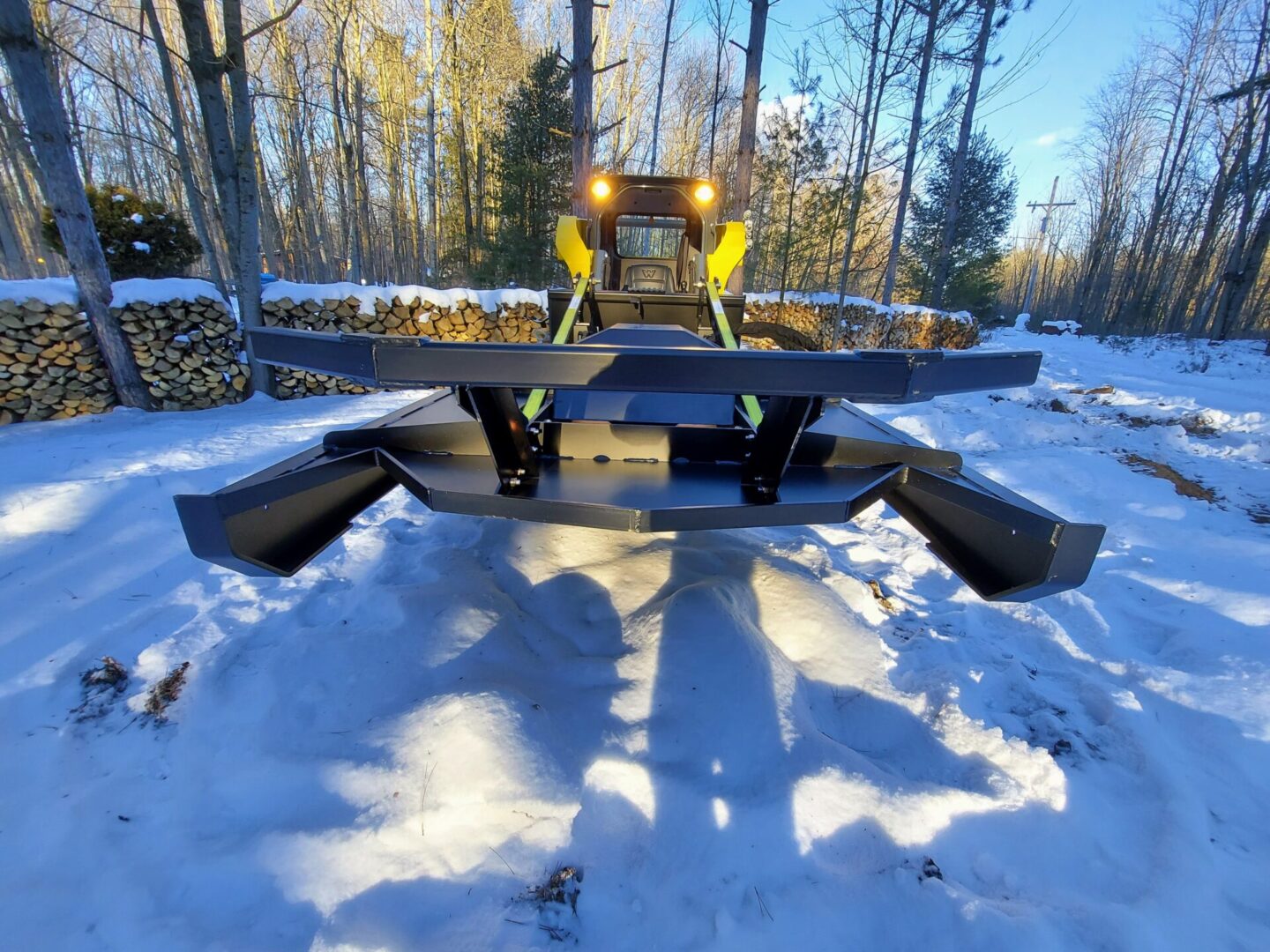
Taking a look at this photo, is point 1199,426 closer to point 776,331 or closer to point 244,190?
point 776,331

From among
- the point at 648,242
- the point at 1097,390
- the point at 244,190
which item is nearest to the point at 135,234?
the point at 244,190

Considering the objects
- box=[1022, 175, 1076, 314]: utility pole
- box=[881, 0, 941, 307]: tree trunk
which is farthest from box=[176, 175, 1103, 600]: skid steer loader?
box=[1022, 175, 1076, 314]: utility pole

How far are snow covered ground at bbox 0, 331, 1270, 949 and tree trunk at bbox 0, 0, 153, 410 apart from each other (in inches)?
161

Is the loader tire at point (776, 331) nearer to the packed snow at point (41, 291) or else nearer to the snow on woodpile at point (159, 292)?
the snow on woodpile at point (159, 292)

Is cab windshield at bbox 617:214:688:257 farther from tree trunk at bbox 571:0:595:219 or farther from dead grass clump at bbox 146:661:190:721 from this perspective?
dead grass clump at bbox 146:661:190:721

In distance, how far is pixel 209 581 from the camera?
2.26 metres

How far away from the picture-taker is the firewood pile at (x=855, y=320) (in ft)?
44.0

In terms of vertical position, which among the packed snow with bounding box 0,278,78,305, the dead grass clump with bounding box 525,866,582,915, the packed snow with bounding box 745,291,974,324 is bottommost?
the dead grass clump with bounding box 525,866,582,915

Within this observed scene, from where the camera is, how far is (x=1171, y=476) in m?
4.11

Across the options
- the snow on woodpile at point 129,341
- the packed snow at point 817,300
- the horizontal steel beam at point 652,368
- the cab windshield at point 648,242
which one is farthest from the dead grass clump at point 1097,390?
the snow on woodpile at point 129,341

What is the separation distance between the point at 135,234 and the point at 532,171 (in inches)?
320

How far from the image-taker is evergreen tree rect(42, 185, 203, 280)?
916 cm

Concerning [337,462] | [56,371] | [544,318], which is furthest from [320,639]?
[544,318]

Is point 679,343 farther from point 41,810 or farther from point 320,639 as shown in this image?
point 41,810
